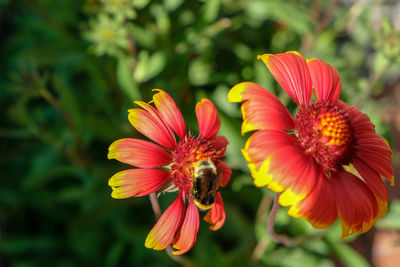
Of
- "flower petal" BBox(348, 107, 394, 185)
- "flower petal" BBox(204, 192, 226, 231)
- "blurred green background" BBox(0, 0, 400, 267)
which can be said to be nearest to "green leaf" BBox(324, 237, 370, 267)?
"blurred green background" BBox(0, 0, 400, 267)

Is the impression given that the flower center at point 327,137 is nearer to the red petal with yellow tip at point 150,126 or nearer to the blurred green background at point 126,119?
the red petal with yellow tip at point 150,126

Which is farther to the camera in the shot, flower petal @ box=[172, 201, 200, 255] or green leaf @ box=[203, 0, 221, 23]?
green leaf @ box=[203, 0, 221, 23]

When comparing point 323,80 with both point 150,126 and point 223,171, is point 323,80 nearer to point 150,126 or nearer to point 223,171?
point 223,171

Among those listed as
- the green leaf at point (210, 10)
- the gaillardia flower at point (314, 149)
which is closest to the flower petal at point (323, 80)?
the gaillardia flower at point (314, 149)

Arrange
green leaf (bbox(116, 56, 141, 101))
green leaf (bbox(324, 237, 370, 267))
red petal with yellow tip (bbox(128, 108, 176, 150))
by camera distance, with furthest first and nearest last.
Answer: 1. green leaf (bbox(324, 237, 370, 267))
2. green leaf (bbox(116, 56, 141, 101))
3. red petal with yellow tip (bbox(128, 108, 176, 150))

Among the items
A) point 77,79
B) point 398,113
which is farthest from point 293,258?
point 77,79

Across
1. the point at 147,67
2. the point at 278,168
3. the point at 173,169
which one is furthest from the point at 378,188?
the point at 147,67

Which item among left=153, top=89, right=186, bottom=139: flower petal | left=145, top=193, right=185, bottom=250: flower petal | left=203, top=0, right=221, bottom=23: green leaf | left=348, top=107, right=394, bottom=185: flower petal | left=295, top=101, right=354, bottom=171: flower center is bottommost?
left=348, top=107, right=394, bottom=185: flower petal

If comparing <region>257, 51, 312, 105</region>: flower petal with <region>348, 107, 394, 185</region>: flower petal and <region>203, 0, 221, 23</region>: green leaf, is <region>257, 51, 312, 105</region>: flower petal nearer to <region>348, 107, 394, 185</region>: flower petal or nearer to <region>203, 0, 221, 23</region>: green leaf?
<region>348, 107, 394, 185</region>: flower petal
